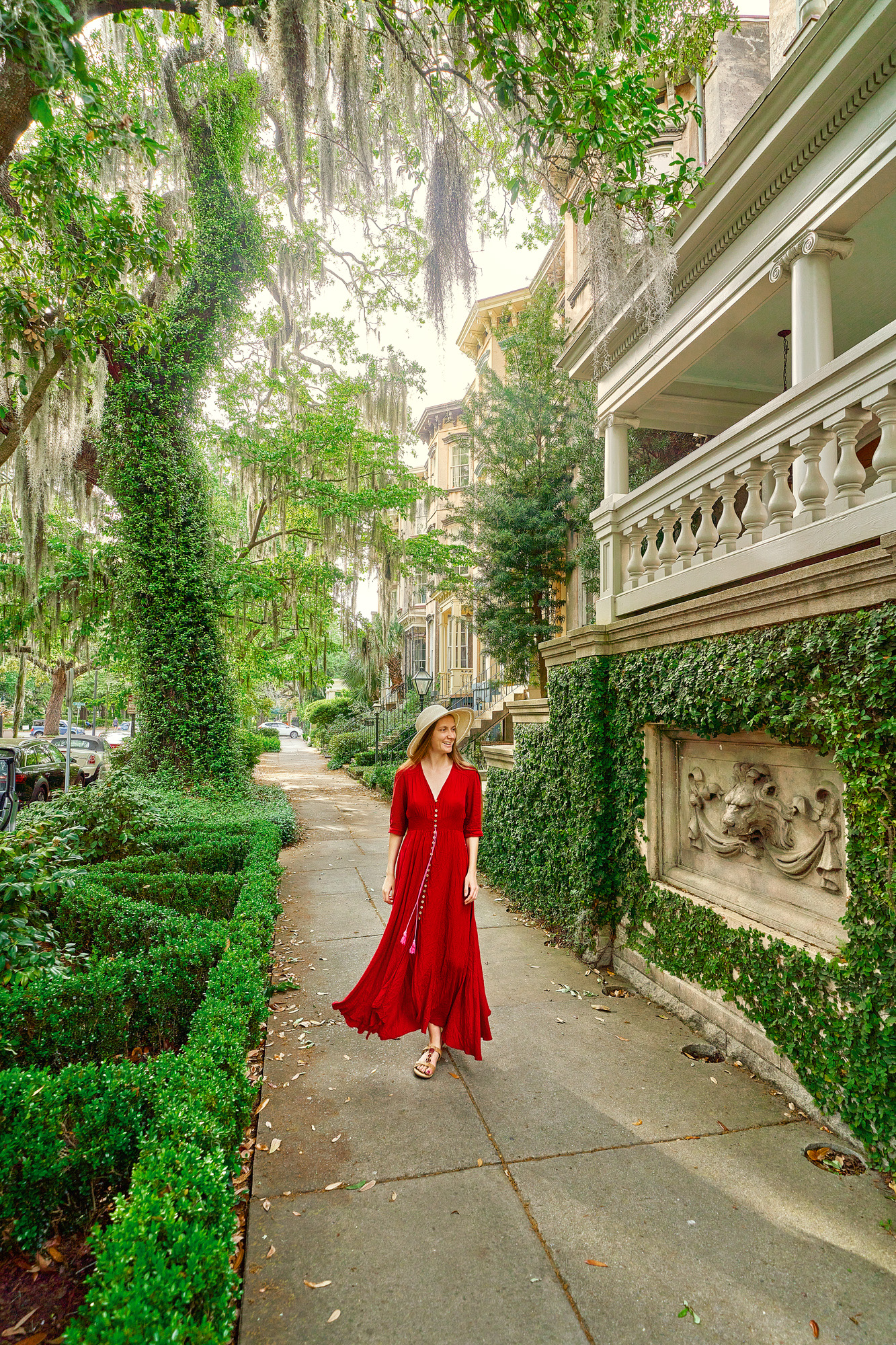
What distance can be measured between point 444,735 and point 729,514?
2.53 metres

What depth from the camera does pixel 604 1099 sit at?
137 inches

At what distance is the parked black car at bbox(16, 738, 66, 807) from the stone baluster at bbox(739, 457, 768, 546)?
11296mm

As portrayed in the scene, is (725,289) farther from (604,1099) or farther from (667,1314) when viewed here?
(667,1314)

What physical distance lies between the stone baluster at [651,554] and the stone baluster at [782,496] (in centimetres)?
149

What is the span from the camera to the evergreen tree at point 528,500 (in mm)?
12297

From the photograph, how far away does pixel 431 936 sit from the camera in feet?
12.3

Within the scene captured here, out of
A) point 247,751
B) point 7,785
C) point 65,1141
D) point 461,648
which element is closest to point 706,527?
point 65,1141

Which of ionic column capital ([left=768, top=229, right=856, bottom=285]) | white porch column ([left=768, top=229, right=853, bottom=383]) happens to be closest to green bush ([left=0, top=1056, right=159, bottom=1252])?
white porch column ([left=768, top=229, right=853, bottom=383])

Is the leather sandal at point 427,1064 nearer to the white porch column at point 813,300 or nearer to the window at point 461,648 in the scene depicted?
the white porch column at point 813,300

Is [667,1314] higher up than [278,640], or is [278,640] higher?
[278,640]

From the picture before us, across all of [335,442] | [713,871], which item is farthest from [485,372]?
[713,871]

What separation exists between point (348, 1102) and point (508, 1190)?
1021mm

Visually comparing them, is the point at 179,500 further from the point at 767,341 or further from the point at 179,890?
the point at 767,341

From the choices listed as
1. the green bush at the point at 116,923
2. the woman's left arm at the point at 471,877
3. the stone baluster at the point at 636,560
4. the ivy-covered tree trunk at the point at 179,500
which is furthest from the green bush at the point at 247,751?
the woman's left arm at the point at 471,877
